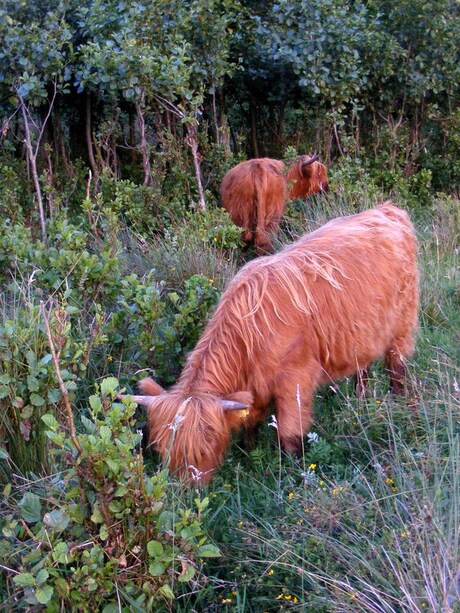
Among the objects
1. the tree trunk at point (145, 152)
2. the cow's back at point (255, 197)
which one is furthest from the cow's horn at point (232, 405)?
the tree trunk at point (145, 152)

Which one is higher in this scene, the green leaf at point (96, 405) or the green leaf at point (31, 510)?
the green leaf at point (96, 405)

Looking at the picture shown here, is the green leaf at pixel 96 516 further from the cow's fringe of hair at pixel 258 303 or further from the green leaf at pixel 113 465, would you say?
the cow's fringe of hair at pixel 258 303

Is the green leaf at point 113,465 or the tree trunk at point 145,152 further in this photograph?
the tree trunk at point 145,152

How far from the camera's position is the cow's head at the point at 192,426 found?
12.8 feet

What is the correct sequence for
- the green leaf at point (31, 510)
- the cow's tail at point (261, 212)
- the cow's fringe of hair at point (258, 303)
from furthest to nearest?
the cow's tail at point (261, 212) < the cow's fringe of hair at point (258, 303) < the green leaf at point (31, 510)

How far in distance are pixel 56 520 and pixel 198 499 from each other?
603 mm

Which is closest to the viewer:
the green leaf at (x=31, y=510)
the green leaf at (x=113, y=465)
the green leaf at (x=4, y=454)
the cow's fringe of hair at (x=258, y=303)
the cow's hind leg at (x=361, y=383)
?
the green leaf at (x=113, y=465)

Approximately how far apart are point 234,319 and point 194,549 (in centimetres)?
156

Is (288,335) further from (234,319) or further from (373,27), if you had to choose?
(373,27)

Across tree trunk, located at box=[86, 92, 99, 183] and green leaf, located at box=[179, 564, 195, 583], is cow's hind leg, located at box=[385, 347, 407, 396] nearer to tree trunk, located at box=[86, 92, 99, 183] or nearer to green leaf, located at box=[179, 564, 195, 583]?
green leaf, located at box=[179, 564, 195, 583]

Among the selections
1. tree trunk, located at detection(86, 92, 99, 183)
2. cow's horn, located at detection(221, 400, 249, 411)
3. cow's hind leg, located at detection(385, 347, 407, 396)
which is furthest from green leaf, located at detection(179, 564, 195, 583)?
tree trunk, located at detection(86, 92, 99, 183)

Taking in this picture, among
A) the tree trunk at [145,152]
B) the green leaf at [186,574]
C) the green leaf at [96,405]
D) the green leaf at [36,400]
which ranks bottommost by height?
the green leaf at [186,574]

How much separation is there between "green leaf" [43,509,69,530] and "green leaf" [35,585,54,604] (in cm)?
24

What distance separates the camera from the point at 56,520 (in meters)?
3.09
